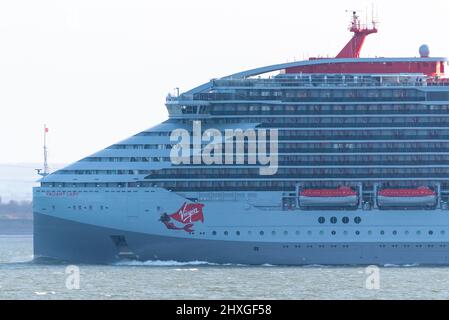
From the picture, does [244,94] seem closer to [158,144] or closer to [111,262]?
[158,144]

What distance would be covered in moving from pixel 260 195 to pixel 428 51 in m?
Result: 14.4

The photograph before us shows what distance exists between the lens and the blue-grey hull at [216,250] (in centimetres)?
8169

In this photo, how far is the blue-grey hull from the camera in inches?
3216

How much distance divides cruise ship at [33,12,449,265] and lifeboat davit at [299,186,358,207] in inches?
2.2

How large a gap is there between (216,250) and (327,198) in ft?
22.2

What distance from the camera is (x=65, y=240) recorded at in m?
83.2

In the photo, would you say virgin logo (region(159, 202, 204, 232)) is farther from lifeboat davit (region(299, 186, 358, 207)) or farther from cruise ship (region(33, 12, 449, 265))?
lifeboat davit (region(299, 186, 358, 207))

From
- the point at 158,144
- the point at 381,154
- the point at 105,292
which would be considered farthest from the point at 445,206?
the point at 105,292

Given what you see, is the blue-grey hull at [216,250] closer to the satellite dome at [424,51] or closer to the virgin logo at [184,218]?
the virgin logo at [184,218]

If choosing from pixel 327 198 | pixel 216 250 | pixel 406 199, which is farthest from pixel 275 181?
pixel 406 199

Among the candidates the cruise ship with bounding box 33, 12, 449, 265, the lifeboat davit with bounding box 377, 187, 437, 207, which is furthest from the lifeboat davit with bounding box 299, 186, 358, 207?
the lifeboat davit with bounding box 377, 187, 437, 207

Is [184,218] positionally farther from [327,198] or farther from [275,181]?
[327,198]

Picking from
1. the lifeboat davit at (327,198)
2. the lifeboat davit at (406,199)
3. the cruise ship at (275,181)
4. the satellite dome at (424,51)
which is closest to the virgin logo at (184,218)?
the cruise ship at (275,181)

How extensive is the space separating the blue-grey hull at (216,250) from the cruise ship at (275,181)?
5 cm
